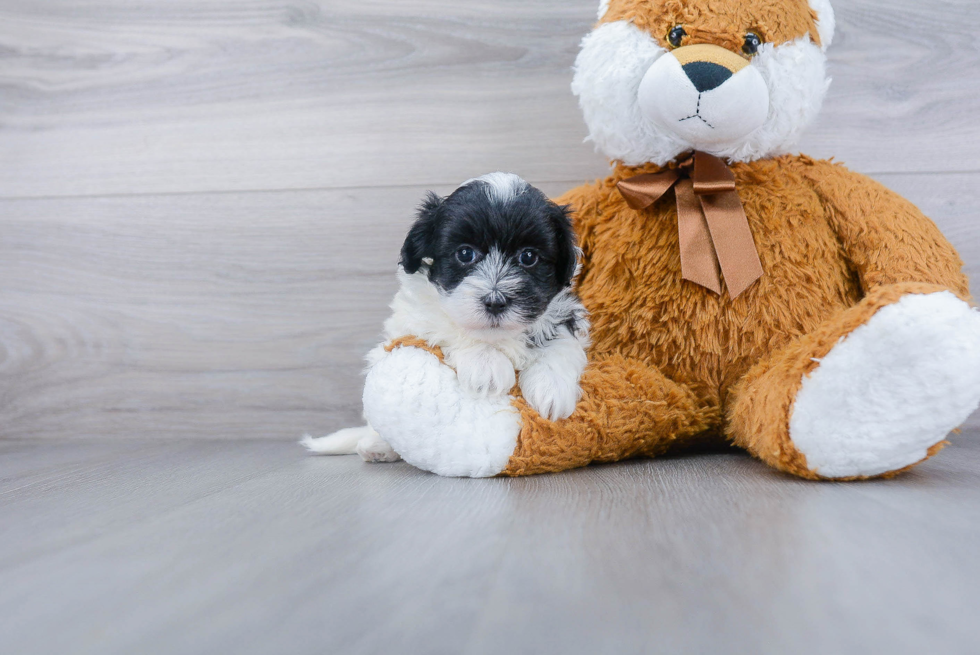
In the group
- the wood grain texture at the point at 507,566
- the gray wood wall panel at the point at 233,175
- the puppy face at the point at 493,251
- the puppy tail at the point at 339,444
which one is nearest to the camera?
the wood grain texture at the point at 507,566

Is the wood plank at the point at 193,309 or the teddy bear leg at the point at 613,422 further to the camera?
the wood plank at the point at 193,309

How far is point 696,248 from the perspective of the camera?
3.48ft

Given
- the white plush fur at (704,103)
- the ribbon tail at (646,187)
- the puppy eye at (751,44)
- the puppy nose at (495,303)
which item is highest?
the puppy eye at (751,44)

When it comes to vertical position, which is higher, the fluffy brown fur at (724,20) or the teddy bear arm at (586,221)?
the fluffy brown fur at (724,20)

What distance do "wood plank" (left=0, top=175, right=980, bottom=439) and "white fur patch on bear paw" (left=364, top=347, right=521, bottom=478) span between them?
0.54 metres

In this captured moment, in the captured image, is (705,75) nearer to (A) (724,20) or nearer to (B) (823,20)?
(A) (724,20)

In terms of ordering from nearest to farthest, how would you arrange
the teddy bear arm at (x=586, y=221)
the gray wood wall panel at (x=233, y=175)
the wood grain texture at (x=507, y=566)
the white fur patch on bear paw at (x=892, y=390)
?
the wood grain texture at (x=507, y=566), the white fur patch on bear paw at (x=892, y=390), the teddy bear arm at (x=586, y=221), the gray wood wall panel at (x=233, y=175)

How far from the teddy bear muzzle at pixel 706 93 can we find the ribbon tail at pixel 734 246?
112 millimetres

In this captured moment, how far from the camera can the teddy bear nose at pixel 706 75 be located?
969 mm

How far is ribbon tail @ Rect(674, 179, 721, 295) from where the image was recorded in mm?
1051

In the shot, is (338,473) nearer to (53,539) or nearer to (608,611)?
(53,539)

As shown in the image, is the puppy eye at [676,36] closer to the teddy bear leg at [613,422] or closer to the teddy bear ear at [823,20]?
the teddy bear ear at [823,20]

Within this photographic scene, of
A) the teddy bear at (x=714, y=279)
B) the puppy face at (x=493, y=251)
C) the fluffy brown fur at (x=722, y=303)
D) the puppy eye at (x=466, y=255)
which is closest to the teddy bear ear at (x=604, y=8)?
the teddy bear at (x=714, y=279)

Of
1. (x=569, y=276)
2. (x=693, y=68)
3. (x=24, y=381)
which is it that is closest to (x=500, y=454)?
(x=569, y=276)
